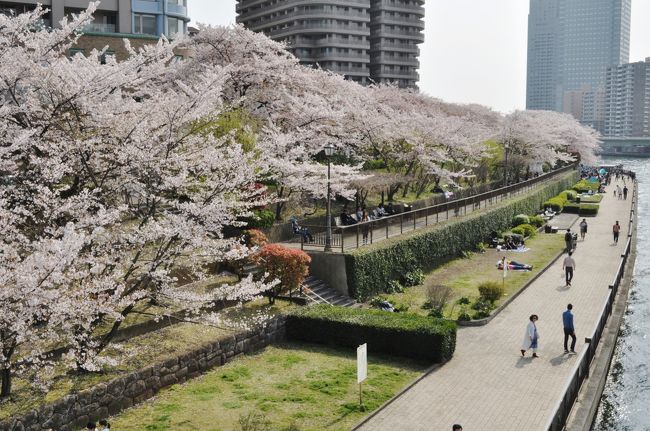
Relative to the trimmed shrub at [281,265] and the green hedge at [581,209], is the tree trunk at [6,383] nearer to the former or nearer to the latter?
the trimmed shrub at [281,265]

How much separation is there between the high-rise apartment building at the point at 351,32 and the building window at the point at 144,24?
60.5 metres

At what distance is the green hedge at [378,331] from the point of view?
1900 cm

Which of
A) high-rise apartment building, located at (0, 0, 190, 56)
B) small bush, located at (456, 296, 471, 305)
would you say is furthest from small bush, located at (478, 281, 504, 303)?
high-rise apartment building, located at (0, 0, 190, 56)

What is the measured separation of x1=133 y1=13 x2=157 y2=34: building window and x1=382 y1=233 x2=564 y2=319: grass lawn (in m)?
32.0

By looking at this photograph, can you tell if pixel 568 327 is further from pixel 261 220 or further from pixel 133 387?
pixel 261 220

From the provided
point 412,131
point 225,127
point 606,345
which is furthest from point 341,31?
point 606,345

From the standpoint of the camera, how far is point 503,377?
58.1ft

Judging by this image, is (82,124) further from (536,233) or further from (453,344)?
(536,233)

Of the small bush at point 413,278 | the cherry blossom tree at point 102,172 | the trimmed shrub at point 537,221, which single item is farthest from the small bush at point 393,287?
the trimmed shrub at point 537,221

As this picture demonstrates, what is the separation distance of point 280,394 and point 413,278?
47.6 feet

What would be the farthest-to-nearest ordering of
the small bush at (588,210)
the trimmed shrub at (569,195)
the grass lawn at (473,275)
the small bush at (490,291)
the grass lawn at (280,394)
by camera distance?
1. the trimmed shrub at (569,195)
2. the small bush at (588,210)
3. the grass lawn at (473,275)
4. the small bush at (490,291)
5. the grass lawn at (280,394)

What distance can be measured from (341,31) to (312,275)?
9337cm

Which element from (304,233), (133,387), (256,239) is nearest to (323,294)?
(256,239)

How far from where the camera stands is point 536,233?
45.9 metres
